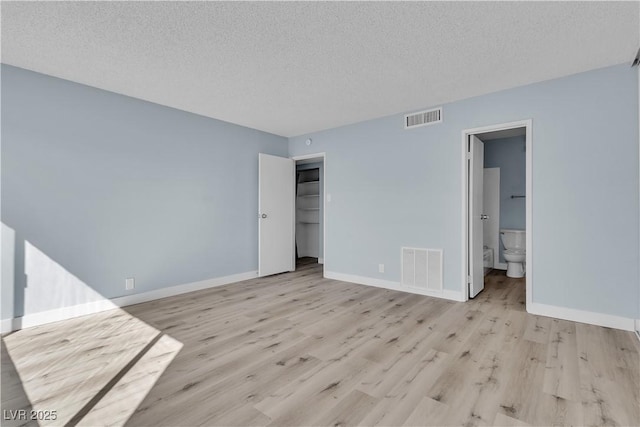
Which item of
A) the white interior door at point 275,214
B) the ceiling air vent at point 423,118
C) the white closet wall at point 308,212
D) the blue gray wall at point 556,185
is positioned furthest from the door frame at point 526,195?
the white closet wall at point 308,212

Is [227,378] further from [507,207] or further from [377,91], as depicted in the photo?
[507,207]

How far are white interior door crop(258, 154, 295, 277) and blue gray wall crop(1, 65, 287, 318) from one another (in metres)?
0.30

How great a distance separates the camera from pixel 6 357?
2.25 m

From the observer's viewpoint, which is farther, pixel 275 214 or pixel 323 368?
pixel 275 214

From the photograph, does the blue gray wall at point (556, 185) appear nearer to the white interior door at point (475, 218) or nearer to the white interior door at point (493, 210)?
the white interior door at point (475, 218)

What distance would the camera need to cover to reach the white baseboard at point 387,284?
3744mm

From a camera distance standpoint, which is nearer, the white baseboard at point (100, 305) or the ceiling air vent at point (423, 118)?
the white baseboard at point (100, 305)

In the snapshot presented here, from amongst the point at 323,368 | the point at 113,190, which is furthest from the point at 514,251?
the point at 113,190

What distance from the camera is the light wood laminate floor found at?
162 cm

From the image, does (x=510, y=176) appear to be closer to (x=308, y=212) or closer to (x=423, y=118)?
(x=423, y=118)

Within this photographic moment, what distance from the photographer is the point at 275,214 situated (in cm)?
521

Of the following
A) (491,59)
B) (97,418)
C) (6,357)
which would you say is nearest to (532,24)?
(491,59)

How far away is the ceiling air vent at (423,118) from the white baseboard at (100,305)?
3.46 meters

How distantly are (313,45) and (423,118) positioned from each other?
210 cm
